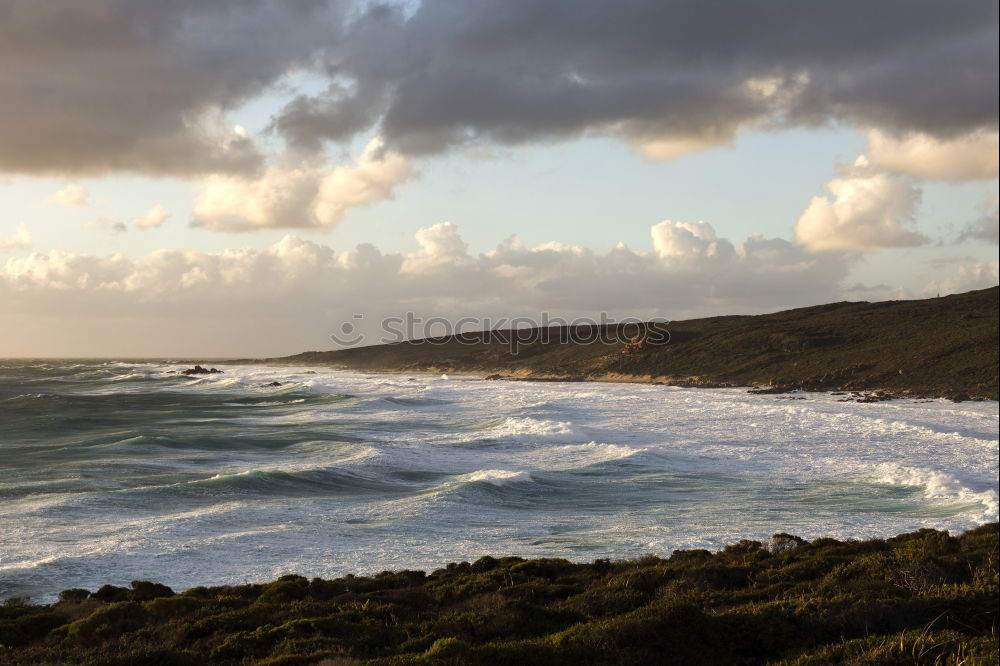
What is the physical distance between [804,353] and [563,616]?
7367 centimetres

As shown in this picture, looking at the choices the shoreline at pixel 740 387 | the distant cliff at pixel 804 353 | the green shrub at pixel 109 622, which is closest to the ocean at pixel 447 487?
the green shrub at pixel 109 622

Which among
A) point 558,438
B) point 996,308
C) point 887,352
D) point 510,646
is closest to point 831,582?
point 510,646

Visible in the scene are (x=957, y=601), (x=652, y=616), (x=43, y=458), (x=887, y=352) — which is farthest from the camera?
(x=887, y=352)

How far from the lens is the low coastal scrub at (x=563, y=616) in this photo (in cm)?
851

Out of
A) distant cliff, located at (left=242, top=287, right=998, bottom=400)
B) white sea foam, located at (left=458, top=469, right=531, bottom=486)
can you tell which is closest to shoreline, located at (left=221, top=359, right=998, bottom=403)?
distant cliff, located at (left=242, top=287, right=998, bottom=400)

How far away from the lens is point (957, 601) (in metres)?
9.86

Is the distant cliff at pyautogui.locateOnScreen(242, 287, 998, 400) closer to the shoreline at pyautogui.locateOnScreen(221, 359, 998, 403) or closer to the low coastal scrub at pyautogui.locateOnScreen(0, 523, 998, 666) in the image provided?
the shoreline at pyautogui.locateOnScreen(221, 359, 998, 403)

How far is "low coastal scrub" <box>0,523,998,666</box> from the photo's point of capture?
8.51 m

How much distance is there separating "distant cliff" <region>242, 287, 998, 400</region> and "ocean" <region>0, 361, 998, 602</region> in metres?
19.4

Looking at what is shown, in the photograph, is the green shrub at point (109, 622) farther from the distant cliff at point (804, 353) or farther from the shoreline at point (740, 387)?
the distant cliff at point (804, 353)

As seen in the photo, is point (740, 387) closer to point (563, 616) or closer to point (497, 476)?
point (497, 476)

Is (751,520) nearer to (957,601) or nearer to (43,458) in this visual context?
(957,601)

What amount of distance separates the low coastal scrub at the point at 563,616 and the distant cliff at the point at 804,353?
4633 cm

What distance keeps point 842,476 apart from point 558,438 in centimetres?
1220
